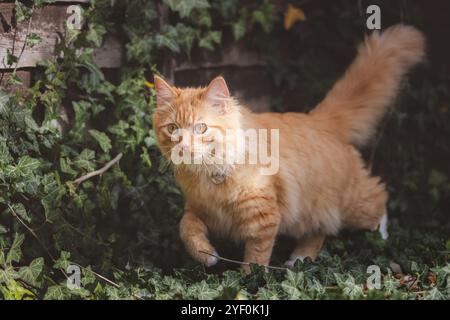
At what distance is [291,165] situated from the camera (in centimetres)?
358

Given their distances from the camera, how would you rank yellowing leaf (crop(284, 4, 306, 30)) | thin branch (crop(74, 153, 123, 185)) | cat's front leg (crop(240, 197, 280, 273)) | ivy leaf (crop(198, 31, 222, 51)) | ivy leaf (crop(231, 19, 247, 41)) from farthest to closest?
yellowing leaf (crop(284, 4, 306, 30))
ivy leaf (crop(231, 19, 247, 41))
ivy leaf (crop(198, 31, 222, 51))
thin branch (crop(74, 153, 123, 185))
cat's front leg (crop(240, 197, 280, 273))

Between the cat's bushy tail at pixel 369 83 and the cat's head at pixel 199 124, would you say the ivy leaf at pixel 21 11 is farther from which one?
the cat's bushy tail at pixel 369 83

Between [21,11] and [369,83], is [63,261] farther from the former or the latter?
[369,83]

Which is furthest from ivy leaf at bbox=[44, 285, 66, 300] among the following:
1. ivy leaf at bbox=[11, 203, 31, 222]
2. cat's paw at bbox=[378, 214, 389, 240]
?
cat's paw at bbox=[378, 214, 389, 240]

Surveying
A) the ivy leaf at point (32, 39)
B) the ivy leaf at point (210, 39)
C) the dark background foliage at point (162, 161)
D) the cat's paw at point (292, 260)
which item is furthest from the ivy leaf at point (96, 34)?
the cat's paw at point (292, 260)

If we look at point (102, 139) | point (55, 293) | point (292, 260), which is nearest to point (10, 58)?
point (102, 139)

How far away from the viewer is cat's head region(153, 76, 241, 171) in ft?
10.5

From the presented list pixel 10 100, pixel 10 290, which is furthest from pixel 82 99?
pixel 10 290

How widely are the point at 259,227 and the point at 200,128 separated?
66 centimetres

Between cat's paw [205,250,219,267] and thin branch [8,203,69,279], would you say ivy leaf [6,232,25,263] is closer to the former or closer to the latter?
thin branch [8,203,69,279]

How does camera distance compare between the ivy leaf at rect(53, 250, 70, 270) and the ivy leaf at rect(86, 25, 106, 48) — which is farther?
the ivy leaf at rect(86, 25, 106, 48)

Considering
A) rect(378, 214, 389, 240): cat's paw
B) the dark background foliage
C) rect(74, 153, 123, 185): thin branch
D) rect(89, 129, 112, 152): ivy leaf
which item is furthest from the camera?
rect(378, 214, 389, 240): cat's paw

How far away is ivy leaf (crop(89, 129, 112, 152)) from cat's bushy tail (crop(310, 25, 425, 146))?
1.30 meters

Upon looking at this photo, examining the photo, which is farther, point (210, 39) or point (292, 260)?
point (210, 39)
